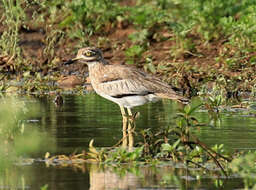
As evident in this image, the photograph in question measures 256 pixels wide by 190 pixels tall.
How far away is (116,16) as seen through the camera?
19891mm

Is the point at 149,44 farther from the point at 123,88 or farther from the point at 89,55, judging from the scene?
the point at 123,88

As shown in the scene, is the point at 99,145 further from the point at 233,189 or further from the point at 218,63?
the point at 218,63

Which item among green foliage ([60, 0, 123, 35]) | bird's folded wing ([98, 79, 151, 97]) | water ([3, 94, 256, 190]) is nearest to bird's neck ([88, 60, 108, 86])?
bird's folded wing ([98, 79, 151, 97])

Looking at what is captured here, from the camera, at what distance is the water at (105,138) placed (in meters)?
7.52

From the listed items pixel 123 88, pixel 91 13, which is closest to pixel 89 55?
pixel 123 88

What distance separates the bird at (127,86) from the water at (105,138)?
14.1 inches

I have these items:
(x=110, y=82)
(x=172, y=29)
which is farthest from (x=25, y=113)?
(x=172, y=29)

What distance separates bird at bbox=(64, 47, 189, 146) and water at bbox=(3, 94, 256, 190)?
358mm

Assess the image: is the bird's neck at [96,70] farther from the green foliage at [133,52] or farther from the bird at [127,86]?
the green foliage at [133,52]

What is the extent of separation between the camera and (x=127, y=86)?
1134 cm

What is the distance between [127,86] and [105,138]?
1314 millimetres

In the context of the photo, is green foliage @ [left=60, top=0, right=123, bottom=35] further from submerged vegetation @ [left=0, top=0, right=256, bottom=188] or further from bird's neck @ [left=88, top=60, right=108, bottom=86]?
bird's neck @ [left=88, top=60, right=108, bottom=86]

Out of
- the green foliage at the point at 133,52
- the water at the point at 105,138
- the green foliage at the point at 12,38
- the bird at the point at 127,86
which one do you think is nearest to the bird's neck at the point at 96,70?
the bird at the point at 127,86

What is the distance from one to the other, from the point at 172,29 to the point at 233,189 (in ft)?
37.0
